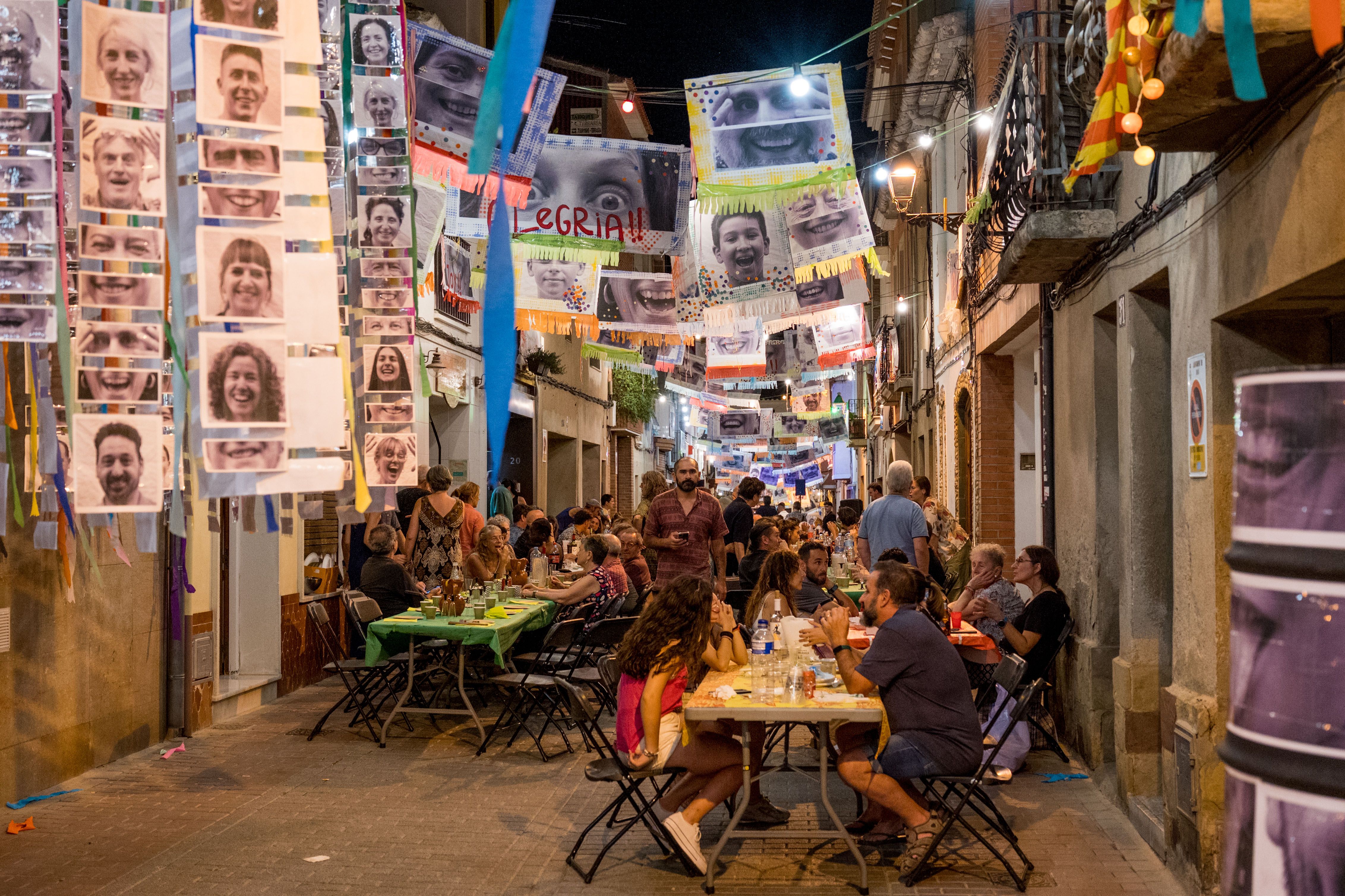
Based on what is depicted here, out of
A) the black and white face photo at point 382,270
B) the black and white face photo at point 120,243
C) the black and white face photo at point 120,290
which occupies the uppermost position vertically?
the black and white face photo at point 382,270

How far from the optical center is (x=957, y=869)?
214 inches

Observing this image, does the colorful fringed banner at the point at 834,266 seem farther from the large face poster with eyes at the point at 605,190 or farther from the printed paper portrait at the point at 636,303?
the printed paper portrait at the point at 636,303

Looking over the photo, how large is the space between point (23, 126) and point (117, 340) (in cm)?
70

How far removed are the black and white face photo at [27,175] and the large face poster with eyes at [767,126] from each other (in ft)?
21.3

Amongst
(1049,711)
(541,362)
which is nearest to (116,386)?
(1049,711)

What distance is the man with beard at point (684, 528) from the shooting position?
9.19m

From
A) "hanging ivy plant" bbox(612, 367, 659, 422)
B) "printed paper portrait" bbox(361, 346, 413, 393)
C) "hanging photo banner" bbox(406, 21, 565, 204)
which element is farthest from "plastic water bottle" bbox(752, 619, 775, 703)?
"hanging ivy plant" bbox(612, 367, 659, 422)

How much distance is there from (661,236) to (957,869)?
20.7 feet

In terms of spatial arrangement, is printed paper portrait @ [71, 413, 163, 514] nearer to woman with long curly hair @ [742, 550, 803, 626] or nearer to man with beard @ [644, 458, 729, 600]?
woman with long curly hair @ [742, 550, 803, 626]

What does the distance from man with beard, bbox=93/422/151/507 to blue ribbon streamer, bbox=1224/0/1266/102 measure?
2931 millimetres

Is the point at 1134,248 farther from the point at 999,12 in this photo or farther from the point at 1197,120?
the point at 999,12

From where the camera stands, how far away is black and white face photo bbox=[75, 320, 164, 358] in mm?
3084

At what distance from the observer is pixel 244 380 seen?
295 cm

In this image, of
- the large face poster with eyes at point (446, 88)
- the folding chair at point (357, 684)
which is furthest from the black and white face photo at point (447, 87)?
the folding chair at point (357, 684)
